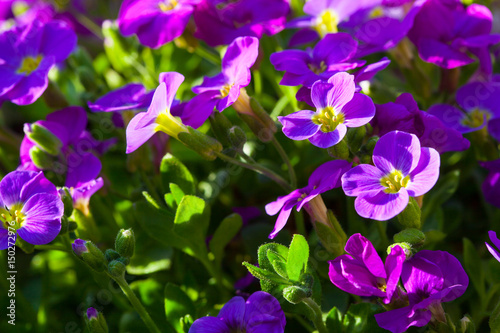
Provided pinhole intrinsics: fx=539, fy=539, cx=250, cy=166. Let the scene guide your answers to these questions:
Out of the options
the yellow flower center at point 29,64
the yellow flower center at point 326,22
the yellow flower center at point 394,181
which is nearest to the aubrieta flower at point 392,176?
the yellow flower center at point 394,181

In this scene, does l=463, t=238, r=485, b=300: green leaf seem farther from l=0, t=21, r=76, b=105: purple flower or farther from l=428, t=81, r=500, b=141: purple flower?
Answer: l=0, t=21, r=76, b=105: purple flower

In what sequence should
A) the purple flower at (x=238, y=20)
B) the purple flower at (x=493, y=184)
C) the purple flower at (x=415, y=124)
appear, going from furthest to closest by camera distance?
the purple flower at (x=238, y=20) < the purple flower at (x=493, y=184) < the purple flower at (x=415, y=124)

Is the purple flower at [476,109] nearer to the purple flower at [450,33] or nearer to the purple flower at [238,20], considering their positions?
the purple flower at [450,33]

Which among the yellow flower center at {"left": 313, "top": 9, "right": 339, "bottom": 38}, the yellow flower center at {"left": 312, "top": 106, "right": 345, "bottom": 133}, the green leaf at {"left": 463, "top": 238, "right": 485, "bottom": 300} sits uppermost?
the yellow flower center at {"left": 312, "top": 106, "right": 345, "bottom": 133}

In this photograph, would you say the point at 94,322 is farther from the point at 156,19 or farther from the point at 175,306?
the point at 156,19

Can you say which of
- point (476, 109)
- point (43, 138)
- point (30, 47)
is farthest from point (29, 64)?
point (476, 109)

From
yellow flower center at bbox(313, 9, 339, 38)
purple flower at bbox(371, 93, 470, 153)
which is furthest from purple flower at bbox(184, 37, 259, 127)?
yellow flower center at bbox(313, 9, 339, 38)
